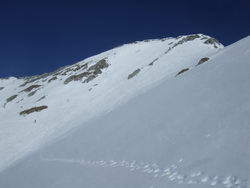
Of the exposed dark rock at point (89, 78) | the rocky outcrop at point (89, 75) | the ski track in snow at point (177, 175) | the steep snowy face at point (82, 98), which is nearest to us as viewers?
the ski track in snow at point (177, 175)

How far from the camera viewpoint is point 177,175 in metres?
8.17

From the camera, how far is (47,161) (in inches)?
667

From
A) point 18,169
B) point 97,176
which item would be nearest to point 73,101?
point 18,169

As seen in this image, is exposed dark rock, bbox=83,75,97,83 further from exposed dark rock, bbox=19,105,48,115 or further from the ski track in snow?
the ski track in snow

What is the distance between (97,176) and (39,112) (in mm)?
28374

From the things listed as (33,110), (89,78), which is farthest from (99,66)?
(33,110)

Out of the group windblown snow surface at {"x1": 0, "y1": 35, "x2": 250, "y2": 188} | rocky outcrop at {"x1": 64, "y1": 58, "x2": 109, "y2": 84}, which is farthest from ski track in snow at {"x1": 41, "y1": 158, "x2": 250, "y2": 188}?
rocky outcrop at {"x1": 64, "y1": 58, "x2": 109, "y2": 84}

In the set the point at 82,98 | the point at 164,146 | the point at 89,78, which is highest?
the point at 89,78

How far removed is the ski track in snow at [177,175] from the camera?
6465mm

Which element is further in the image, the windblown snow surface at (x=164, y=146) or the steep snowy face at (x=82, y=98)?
the steep snowy face at (x=82, y=98)

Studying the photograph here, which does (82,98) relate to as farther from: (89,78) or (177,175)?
(177,175)

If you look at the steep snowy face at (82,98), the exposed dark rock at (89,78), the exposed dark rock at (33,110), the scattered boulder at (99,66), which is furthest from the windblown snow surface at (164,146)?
the scattered boulder at (99,66)

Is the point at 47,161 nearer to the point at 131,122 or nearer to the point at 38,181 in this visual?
the point at 38,181

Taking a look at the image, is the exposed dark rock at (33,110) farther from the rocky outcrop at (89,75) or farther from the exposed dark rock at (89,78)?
the rocky outcrop at (89,75)
